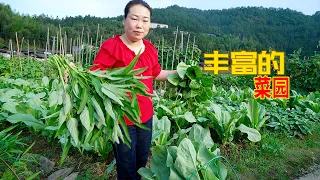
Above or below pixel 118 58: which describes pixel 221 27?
above

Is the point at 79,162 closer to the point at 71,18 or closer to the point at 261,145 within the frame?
the point at 261,145

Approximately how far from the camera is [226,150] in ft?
11.4

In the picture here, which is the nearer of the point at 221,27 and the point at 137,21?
the point at 137,21

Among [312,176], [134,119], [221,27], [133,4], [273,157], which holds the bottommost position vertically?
[312,176]

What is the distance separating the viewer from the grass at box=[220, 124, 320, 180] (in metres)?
3.14

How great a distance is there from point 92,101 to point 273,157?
254cm

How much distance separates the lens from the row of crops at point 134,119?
5.38 feet

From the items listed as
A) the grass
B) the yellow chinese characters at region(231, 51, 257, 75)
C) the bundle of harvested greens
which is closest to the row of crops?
the bundle of harvested greens

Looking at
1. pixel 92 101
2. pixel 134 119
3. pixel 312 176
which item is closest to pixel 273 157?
pixel 312 176

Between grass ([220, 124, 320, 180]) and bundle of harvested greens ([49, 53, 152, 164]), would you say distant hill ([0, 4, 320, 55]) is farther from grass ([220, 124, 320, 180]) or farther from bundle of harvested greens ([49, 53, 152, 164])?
bundle of harvested greens ([49, 53, 152, 164])

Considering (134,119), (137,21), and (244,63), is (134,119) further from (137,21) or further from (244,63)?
(244,63)

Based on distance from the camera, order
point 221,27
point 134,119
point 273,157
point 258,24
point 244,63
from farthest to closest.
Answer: point 221,27
point 258,24
point 244,63
point 273,157
point 134,119

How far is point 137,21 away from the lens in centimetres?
204

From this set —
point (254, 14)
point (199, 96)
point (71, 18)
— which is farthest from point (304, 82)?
point (254, 14)
